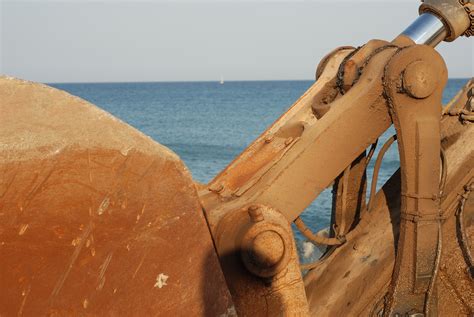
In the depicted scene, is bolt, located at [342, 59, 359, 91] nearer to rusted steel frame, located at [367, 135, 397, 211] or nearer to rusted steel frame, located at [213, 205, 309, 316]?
rusted steel frame, located at [367, 135, 397, 211]

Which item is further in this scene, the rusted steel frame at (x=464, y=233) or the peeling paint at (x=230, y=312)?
the rusted steel frame at (x=464, y=233)

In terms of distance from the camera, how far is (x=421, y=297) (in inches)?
118

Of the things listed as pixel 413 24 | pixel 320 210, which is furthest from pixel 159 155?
pixel 320 210

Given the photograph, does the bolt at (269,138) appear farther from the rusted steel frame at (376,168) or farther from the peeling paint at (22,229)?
the peeling paint at (22,229)

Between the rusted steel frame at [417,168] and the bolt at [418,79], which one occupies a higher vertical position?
the bolt at [418,79]

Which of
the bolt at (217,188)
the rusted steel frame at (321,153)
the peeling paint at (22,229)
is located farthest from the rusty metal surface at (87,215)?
the bolt at (217,188)

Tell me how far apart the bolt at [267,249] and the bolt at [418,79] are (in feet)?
2.99

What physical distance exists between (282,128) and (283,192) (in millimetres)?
695

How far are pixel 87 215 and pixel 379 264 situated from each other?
1599mm

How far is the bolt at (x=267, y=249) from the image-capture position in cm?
229

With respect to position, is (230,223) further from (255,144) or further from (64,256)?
(255,144)

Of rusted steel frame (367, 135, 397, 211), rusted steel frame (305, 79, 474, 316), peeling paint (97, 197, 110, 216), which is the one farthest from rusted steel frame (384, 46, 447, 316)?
peeling paint (97, 197, 110, 216)

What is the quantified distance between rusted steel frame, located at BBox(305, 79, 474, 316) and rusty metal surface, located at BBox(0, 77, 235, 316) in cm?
117

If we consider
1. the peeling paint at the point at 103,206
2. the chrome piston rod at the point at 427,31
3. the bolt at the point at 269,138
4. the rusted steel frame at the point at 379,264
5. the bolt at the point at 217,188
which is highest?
the chrome piston rod at the point at 427,31
